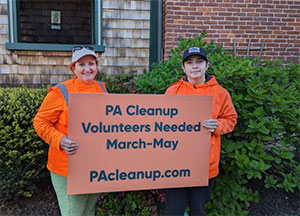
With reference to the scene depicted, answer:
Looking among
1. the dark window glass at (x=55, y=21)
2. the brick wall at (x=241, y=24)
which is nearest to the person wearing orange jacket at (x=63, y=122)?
the brick wall at (x=241, y=24)

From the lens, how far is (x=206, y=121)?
6.01 ft

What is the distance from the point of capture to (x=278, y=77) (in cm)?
257

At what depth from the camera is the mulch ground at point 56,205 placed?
2898 millimetres

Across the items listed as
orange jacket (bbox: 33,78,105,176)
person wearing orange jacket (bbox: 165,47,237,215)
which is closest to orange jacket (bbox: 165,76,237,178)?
person wearing orange jacket (bbox: 165,47,237,215)

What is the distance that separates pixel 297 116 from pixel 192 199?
1.30 metres

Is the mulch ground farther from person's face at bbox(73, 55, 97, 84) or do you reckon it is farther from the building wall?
the building wall

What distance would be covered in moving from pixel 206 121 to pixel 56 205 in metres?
2.17

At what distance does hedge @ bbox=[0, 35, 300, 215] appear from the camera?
228 cm

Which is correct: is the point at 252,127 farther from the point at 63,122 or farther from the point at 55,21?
the point at 55,21

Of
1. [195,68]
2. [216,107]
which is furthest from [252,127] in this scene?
[195,68]

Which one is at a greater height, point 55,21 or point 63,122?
point 55,21

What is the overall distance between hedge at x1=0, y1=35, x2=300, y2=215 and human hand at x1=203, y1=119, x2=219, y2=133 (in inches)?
22.0

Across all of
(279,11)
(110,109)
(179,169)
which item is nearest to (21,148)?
(110,109)

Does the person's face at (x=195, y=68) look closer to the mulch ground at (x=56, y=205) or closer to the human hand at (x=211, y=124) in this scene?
the human hand at (x=211, y=124)
